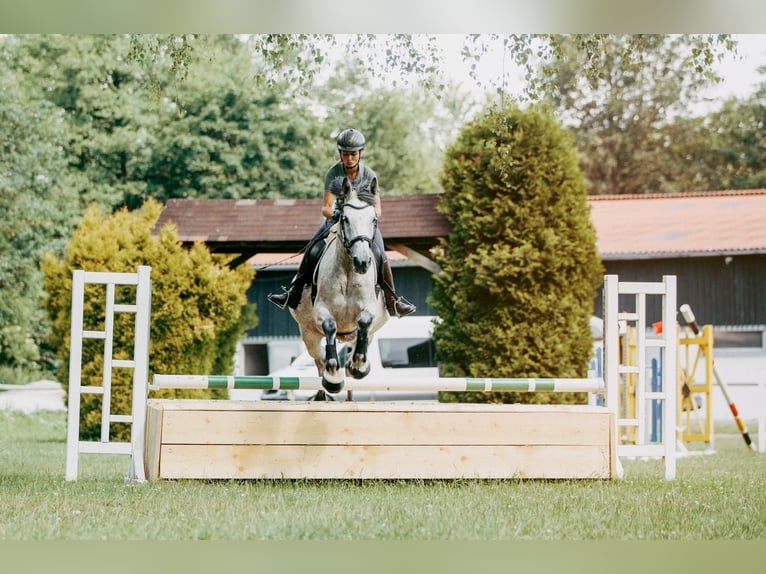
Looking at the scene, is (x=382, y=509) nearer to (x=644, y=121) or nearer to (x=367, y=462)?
(x=367, y=462)

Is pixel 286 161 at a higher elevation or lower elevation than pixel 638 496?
higher

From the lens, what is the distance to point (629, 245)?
18.7 m

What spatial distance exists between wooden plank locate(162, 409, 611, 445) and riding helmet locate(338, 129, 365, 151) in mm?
1547

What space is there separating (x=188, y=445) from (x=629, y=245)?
46.4ft

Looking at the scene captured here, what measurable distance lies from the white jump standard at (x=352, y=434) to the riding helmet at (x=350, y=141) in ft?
4.51

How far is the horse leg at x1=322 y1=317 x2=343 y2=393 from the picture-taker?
5.46m

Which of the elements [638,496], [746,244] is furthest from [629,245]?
[638,496]

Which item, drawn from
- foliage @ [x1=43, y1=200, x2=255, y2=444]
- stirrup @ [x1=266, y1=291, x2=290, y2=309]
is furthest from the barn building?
stirrup @ [x1=266, y1=291, x2=290, y2=309]

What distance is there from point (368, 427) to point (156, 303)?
5.55 m

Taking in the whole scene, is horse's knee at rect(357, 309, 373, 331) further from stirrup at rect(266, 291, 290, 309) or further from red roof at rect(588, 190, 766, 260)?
red roof at rect(588, 190, 766, 260)

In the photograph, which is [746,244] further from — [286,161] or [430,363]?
[286,161]

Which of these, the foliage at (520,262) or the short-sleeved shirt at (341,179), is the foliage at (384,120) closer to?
the foliage at (520,262)

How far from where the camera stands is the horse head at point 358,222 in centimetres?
532

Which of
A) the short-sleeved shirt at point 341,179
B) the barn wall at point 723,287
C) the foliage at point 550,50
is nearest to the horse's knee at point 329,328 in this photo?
the short-sleeved shirt at point 341,179
